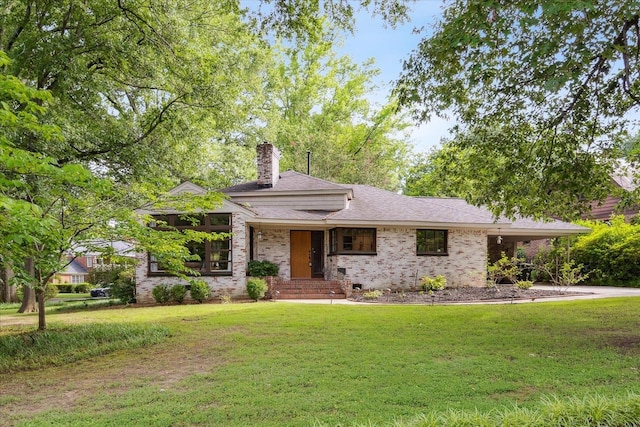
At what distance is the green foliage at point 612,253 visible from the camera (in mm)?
18359

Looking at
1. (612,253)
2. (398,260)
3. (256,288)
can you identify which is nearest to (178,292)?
(256,288)

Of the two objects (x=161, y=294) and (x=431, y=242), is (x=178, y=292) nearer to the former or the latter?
(x=161, y=294)

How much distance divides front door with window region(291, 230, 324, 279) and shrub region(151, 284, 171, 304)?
504cm

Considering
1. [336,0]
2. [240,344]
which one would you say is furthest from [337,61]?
[240,344]

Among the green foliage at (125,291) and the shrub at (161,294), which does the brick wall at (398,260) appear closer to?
the shrub at (161,294)

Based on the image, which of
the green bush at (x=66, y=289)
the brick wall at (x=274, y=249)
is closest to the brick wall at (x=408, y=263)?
the brick wall at (x=274, y=249)

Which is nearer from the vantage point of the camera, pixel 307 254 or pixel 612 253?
pixel 307 254

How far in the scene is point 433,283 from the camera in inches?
645

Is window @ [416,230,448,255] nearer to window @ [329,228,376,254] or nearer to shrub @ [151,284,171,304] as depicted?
window @ [329,228,376,254]

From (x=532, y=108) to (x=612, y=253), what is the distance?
1415 cm

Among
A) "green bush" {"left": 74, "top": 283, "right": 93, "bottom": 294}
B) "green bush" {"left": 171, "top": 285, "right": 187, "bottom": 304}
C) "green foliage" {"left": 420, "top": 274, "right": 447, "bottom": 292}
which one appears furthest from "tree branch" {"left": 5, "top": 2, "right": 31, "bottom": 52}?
"green bush" {"left": 74, "top": 283, "right": 93, "bottom": 294}

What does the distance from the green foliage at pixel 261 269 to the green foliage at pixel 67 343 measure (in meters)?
6.48

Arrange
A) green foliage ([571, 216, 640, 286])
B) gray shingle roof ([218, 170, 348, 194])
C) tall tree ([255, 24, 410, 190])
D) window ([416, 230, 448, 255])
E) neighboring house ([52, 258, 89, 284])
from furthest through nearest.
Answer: neighboring house ([52, 258, 89, 284]), tall tree ([255, 24, 410, 190]), gray shingle roof ([218, 170, 348, 194]), green foliage ([571, 216, 640, 286]), window ([416, 230, 448, 255])

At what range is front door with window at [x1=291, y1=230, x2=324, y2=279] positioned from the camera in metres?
18.1
